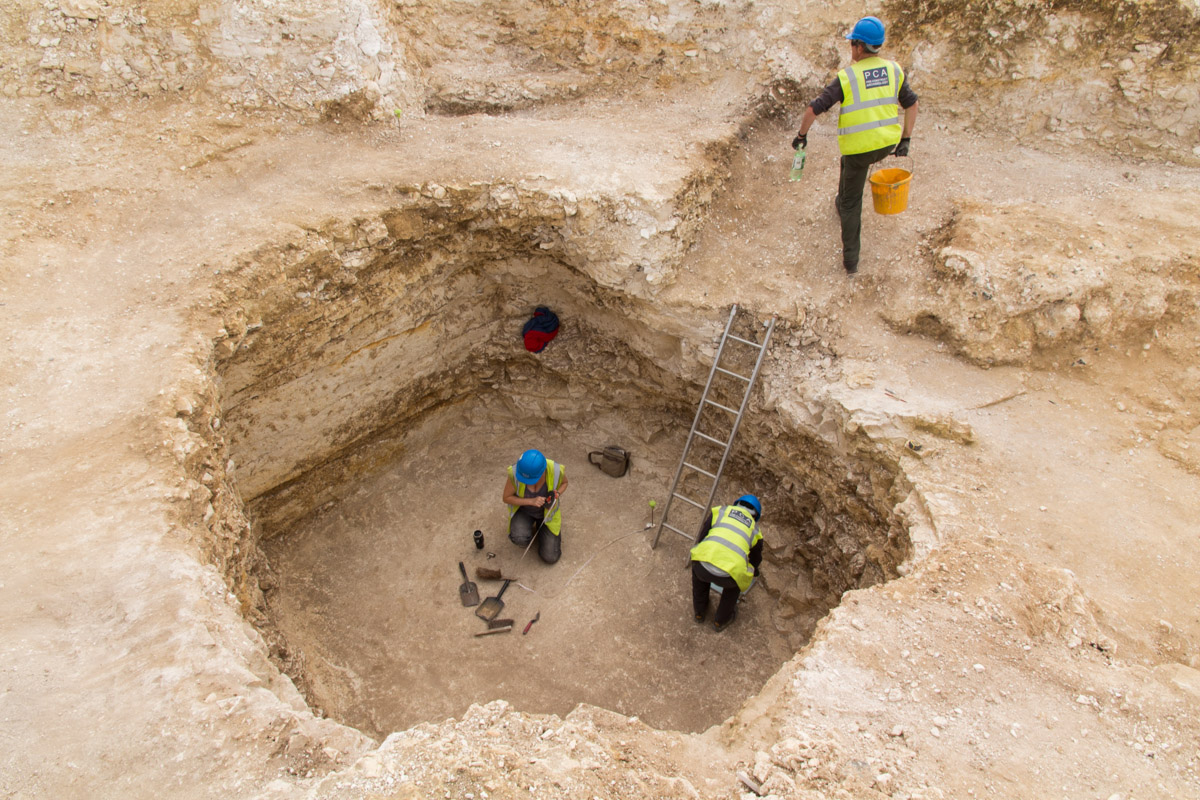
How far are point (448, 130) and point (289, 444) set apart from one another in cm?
347

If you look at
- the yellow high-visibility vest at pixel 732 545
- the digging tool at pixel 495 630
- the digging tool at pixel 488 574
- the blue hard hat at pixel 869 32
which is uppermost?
the blue hard hat at pixel 869 32

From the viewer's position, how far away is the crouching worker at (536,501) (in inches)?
252

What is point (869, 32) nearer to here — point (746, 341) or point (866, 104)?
point (866, 104)

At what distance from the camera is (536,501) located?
21.5 ft

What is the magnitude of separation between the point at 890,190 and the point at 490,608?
5.19 m

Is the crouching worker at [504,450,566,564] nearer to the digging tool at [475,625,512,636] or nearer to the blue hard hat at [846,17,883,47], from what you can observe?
the digging tool at [475,625,512,636]

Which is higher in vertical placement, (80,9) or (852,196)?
(80,9)

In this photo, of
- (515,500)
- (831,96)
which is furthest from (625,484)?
(831,96)

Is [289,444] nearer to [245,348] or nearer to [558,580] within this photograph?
[245,348]

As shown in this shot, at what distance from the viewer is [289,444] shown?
645 centimetres

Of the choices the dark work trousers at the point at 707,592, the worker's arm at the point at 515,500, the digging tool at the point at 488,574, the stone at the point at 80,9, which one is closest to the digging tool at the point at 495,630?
the digging tool at the point at 488,574

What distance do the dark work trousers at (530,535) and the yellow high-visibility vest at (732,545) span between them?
6.21 feet

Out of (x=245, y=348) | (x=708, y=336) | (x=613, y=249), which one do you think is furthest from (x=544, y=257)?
(x=245, y=348)

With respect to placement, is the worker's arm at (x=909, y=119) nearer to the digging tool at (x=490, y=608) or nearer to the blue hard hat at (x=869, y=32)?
the blue hard hat at (x=869, y=32)
